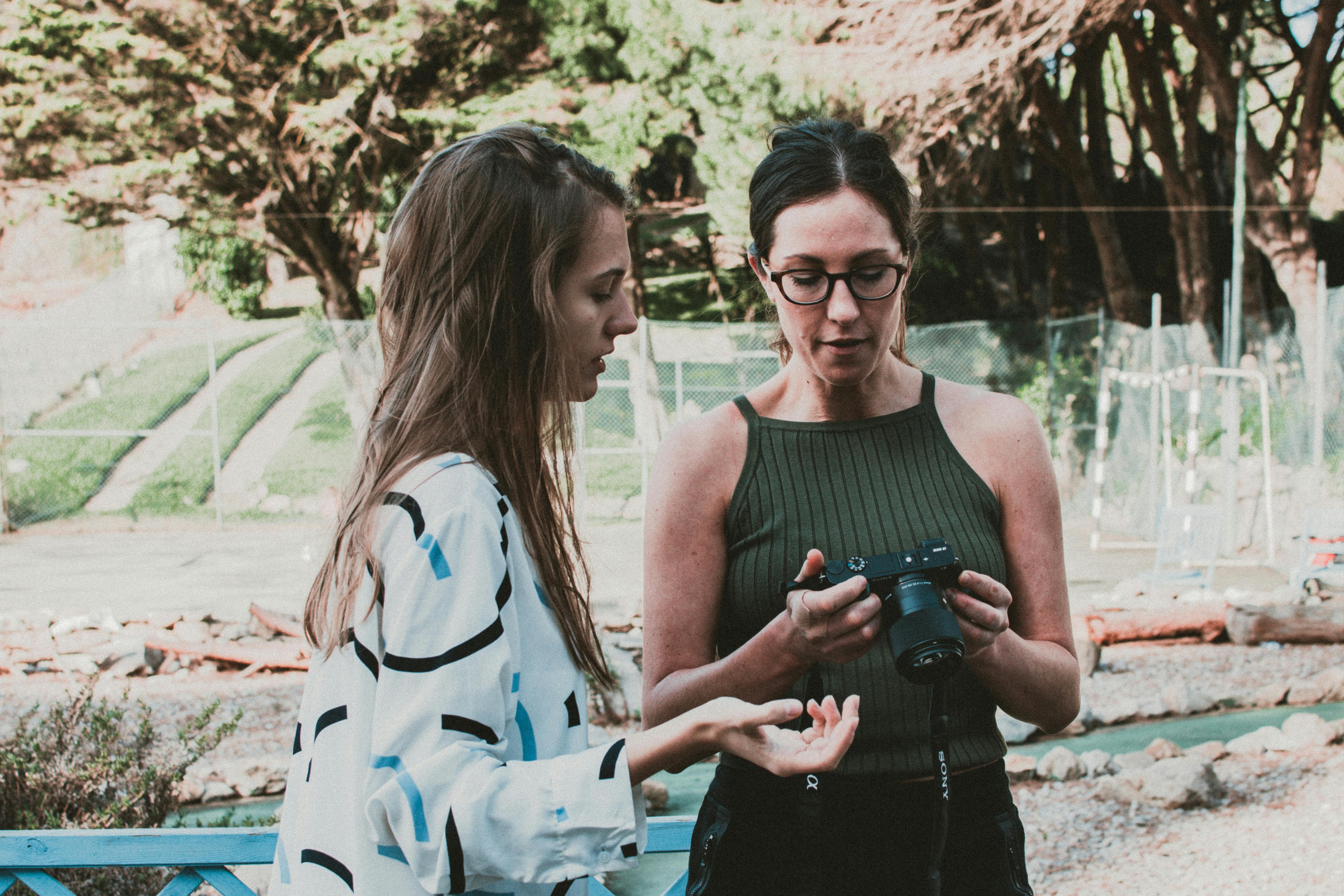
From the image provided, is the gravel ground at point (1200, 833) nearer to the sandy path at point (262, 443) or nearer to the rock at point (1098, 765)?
the rock at point (1098, 765)

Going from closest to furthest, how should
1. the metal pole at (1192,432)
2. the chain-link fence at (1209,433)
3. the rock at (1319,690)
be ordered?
the rock at (1319,690) → the metal pole at (1192,432) → the chain-link fence at (1209,433)

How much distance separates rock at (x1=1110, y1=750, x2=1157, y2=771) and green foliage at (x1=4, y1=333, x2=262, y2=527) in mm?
14754

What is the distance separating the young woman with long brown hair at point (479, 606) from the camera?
1.15 metres

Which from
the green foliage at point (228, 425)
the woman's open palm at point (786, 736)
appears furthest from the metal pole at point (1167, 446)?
the green foliage at point (228, 425)

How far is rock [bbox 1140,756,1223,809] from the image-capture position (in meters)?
4.67

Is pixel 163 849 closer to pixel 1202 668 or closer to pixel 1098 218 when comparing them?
pixel 1202 668

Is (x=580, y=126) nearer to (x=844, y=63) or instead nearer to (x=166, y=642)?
(x=844, y=63)

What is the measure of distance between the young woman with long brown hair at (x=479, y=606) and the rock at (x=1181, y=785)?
13.5 ft

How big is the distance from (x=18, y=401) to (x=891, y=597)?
17709mm

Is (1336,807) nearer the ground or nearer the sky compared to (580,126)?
nearer the ground

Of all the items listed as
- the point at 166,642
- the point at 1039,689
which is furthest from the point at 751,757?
the point at 166,642

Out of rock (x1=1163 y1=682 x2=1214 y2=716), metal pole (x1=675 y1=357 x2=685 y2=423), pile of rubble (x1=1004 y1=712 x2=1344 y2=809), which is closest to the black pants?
pile of rubble (x1=1004 y1=712 x2=1344 y2=809)

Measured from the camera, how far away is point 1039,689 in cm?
167

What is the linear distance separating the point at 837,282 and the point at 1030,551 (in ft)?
1.79
